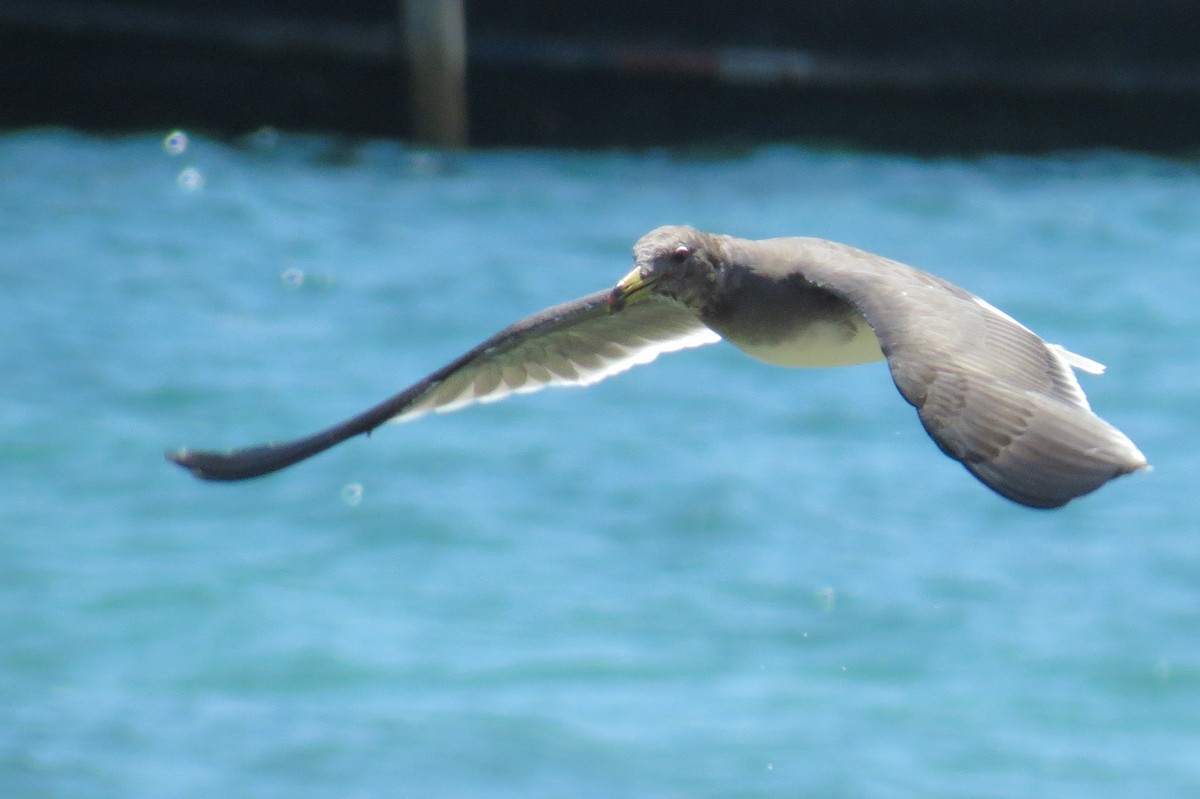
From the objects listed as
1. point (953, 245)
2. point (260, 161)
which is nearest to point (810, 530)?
point (953, 245)

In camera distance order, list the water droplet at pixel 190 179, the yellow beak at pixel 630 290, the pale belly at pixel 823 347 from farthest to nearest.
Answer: the water droplet at pixel 190 179, the pale belly at pixel 823 347, the yellow beak at pixel 630 290

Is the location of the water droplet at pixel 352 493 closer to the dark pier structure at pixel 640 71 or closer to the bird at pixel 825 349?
the bird at pixel 825 349

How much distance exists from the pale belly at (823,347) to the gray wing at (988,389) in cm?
25

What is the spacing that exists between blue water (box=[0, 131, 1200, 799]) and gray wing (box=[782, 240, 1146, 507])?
406cm

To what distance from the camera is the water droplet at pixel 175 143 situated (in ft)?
61.7

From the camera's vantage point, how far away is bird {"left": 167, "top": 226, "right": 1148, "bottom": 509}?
4309 millimetres

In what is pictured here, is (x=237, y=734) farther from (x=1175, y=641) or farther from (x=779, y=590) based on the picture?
(x=1175, y=641)

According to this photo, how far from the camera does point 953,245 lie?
16.2m

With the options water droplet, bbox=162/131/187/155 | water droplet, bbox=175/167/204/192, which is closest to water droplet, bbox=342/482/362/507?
water droplet, bbox=175/167/204/192

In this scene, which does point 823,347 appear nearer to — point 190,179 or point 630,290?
point 630,290

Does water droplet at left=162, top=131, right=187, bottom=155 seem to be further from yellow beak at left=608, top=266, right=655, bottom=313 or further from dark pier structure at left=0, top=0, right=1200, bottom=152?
yellow beak at left=608, top=266, right=655, bottom=313

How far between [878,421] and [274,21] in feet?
28.3

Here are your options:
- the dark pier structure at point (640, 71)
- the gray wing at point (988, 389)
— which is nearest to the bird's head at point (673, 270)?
the gray wing at point (988, 389)

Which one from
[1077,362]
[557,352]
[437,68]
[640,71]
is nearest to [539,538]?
[557,352]
